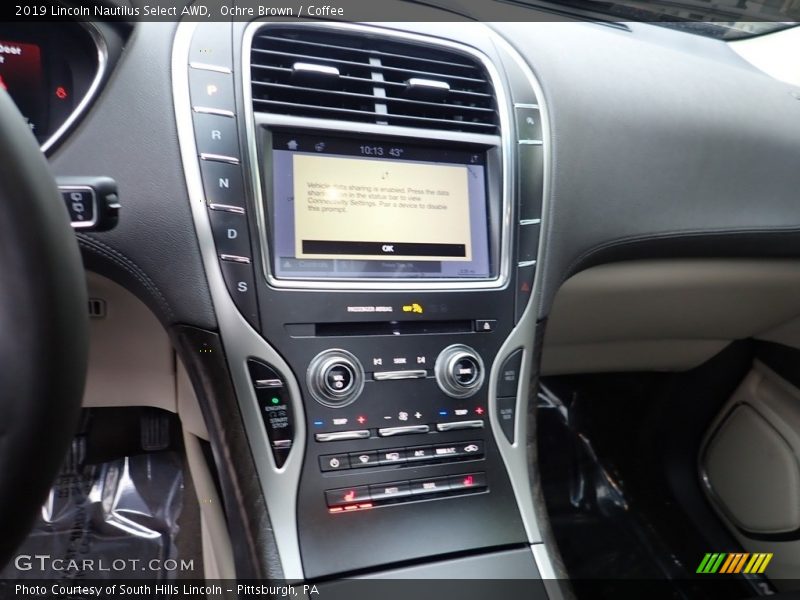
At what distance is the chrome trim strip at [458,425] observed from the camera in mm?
914

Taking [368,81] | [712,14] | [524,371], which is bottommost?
[524,371]

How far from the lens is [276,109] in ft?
2.82

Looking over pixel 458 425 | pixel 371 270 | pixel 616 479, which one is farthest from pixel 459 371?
pixel 616 479

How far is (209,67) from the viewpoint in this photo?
0.83 meters

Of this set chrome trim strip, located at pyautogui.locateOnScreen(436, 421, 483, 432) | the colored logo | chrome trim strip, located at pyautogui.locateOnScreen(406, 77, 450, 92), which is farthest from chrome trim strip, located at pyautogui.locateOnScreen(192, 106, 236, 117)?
the colored logo

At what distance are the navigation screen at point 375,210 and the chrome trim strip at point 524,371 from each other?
9 centimetres

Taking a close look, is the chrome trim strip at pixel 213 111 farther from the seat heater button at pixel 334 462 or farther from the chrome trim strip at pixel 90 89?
the seat heater button at pixel 334 462

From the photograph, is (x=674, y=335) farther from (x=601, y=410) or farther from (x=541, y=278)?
(x=541, y=278)

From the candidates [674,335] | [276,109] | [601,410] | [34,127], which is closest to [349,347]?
[276,109]

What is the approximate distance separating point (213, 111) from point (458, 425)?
1.60 ft

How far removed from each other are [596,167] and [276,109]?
47 cm

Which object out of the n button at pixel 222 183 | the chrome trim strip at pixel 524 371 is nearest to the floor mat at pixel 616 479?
the chrome trim strip at pixel 524 371

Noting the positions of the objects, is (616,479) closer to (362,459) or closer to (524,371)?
(524,371)

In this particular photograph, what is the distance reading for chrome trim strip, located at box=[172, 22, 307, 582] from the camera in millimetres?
816
